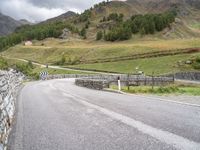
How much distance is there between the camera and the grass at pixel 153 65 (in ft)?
262

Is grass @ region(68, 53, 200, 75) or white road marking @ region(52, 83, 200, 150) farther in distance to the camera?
grass @ region(68, 53, 200, 75)

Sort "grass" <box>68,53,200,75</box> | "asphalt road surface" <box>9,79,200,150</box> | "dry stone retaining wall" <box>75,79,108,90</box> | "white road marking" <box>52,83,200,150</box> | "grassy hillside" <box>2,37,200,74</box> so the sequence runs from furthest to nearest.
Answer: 1. "grassy hillside" <box>2,37,200,74</box>
2. "grass" <box>68,53,200,75</box>
3. "dry stone retaining wall" <box>75,79,108,90</box>
4. "asphalt road surface" <box>9,79,200,150</box>
5. "white road marking" <box>52,83,200,150</box>

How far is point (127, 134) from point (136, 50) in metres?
114

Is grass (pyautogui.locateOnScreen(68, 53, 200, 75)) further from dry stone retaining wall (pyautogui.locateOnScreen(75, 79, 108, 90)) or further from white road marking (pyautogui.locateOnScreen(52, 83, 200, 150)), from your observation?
white road marking (pyautogui.locateOnScreen(52, 83, 200, 150))

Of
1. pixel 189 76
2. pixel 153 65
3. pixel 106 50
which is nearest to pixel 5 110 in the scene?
pixel 189 76

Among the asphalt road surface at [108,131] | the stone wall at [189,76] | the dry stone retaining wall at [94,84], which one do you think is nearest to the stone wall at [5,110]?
the asphalt road surface at [108,131]

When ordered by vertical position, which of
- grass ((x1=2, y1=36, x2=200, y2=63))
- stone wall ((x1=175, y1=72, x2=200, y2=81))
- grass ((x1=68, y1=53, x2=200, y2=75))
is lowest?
stone wall ((x1=175, y1=72, x2=200, y2=81))

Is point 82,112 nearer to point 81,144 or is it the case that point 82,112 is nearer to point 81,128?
point 81,128

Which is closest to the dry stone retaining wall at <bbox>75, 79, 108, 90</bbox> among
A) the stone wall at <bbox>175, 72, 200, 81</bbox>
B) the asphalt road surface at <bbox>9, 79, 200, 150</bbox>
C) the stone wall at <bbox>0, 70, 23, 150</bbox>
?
the stone wall at <bbox>175, 72, 200, 81</bbox>

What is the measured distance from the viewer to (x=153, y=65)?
3509 inches

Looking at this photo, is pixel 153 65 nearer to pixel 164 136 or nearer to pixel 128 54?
pixel 128 54

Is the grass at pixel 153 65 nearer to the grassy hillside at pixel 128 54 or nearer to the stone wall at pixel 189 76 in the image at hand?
the grassy hillside at pixel 128 54

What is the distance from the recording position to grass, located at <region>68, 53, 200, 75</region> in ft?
262

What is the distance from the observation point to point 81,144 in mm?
8883
